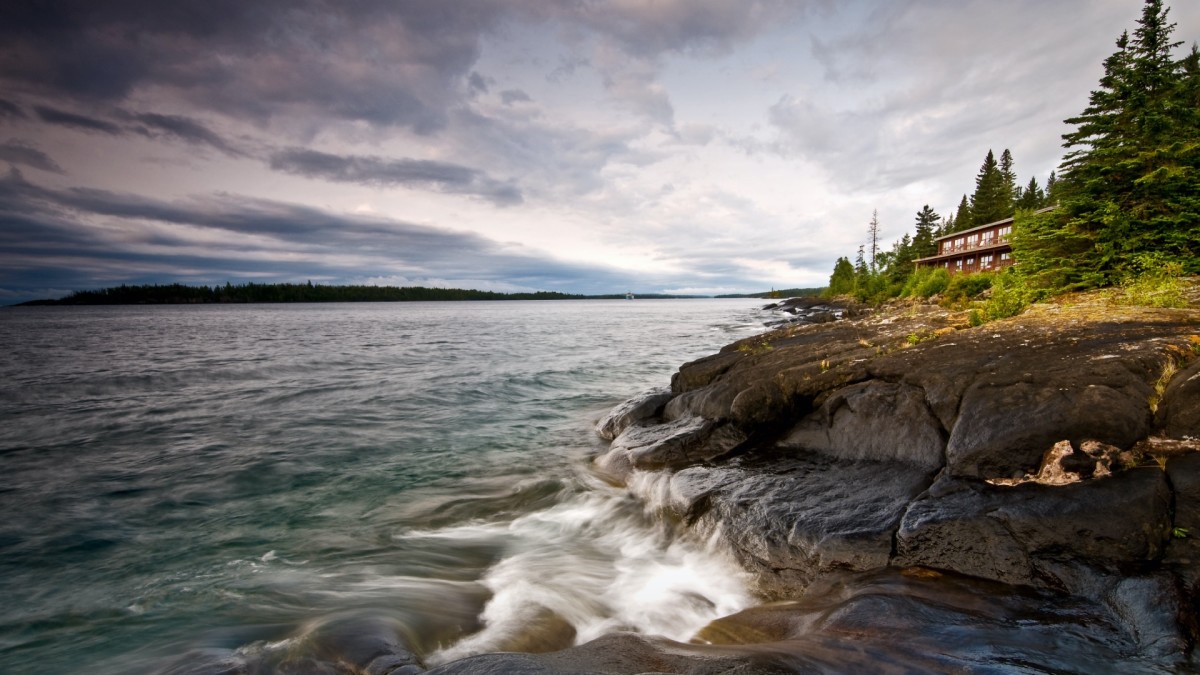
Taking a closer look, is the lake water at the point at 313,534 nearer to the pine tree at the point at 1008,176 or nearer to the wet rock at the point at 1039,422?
the wet rock at the point at 1039,422

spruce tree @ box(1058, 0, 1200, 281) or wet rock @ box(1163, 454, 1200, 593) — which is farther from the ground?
spruce tree @ box(1058, 0, 1200, 281)

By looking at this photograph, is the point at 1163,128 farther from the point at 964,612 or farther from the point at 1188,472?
the point at 964,612

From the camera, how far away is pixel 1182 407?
566 cm

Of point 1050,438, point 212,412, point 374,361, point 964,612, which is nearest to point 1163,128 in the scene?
point 1050,438

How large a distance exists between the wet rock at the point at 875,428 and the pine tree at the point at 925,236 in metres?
81.8

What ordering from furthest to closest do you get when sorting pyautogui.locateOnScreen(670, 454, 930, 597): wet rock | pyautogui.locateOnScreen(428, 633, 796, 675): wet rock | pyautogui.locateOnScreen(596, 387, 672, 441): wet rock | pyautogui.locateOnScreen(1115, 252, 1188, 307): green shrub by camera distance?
pyautogui.locateOnScreen(596, 387, 672, 441): wet rock < pyautogui.locateOnScreen(1115, 252, 1188, 307): green shrub < pyautogui.locateOnScreen(670, 454, 930, 597): wet rock < pyautogui.locateOnScreen(428, 633, 796, 675): wet rock

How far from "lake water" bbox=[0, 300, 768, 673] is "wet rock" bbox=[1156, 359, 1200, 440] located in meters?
5.19

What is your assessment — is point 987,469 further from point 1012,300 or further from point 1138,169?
point 1138,169

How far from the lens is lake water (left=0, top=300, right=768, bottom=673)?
655 cm

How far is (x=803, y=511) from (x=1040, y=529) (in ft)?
8.41

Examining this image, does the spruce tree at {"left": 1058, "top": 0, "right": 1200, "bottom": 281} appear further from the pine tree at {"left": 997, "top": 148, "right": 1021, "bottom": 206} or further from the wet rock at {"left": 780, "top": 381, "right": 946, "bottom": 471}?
the pine tree at {"left": 997, "top": 148, "right": 1021, "bottom": 206}

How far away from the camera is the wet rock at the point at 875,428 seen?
24.7 feet

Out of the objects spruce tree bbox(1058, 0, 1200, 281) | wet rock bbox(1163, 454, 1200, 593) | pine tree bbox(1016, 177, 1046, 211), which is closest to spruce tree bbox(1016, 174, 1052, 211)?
pine tree bbox(1016, 177, 1046, 211)

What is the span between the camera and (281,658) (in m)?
5.44
